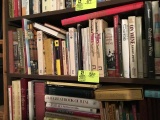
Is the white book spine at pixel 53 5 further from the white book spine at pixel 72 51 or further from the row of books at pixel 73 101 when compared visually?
the row of books at pixel 73 101

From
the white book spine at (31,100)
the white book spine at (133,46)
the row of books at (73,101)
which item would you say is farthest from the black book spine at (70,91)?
the white book spine at (133,46)

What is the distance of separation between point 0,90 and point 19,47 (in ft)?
1.52

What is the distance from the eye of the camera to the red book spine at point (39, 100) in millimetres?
982

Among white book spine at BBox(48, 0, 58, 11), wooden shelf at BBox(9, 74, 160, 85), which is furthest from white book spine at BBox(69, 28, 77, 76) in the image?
white book spine at BBox(48, 0, 58, 11)

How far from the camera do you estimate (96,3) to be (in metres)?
0.80

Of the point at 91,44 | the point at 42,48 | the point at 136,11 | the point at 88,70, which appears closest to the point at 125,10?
the point at 136,11

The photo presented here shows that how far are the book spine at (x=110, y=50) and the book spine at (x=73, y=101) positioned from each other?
0.17m

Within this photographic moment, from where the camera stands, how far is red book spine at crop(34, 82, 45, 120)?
98 centimetres

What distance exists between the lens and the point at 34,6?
0.99 meters

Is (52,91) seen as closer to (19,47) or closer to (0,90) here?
(19,47)

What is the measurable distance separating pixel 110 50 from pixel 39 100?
496 millimetres

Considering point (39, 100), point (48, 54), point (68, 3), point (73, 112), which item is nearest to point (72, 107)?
point (73, 112)

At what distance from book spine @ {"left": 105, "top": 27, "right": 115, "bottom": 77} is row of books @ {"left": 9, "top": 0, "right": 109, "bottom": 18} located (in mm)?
238

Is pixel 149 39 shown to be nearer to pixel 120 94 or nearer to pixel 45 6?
pixel 120 94
